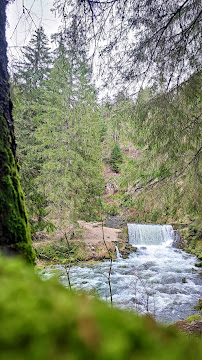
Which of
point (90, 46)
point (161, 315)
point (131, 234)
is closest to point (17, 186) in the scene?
point (90, 46)

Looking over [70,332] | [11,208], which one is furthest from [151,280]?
[70,332]

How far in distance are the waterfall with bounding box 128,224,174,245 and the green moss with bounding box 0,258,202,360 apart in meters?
14.7

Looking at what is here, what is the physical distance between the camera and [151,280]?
8.26m

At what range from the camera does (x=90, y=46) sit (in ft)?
11.7

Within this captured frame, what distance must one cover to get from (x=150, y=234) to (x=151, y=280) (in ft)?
22.3

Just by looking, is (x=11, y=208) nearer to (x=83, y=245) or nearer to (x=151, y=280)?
A: (x=151, y=280)

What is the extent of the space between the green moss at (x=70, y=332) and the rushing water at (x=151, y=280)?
3.54 metres

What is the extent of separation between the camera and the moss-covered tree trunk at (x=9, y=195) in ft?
4.18

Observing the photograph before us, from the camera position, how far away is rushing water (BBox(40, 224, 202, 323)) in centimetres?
609

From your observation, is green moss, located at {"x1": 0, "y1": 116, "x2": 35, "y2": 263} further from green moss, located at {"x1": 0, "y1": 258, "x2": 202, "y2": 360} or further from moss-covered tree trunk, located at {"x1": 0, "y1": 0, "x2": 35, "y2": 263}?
green moss, located at {"x1": 0, "y1": 258, "x2": 202, "y2": 360}

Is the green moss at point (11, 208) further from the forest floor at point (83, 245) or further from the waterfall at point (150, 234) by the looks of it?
the waterfall at point (150, 234)

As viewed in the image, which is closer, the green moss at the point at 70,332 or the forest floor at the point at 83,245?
the green moss at the point at 70,332

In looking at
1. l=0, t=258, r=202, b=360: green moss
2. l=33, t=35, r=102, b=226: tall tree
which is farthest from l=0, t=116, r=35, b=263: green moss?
l=33, t=35, r=102, b=226: tall tree

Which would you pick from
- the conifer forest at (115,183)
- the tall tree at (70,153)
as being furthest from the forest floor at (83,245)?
the tall tree at (70,153)
